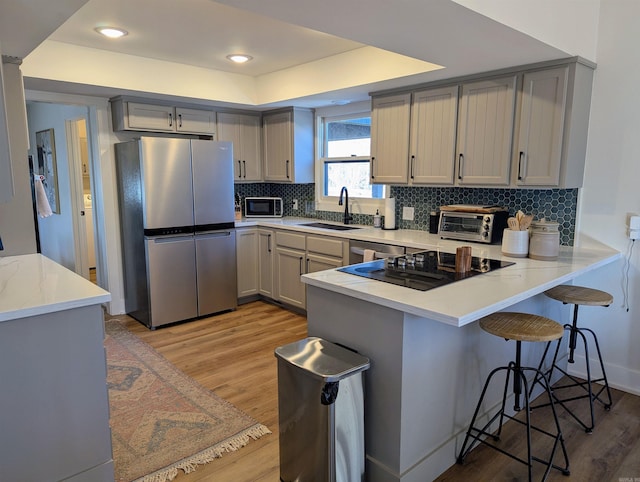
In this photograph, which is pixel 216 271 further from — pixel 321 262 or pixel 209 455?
pixel 209 455

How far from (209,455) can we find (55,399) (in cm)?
80

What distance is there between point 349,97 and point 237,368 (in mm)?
2517

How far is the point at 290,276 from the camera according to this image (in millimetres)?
4285

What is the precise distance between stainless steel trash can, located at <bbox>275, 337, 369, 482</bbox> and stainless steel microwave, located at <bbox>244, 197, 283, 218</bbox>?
3.12 meters

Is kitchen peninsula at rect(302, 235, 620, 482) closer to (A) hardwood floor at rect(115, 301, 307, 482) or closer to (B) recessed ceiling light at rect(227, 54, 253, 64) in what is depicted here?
(A) hardwood floor at rect(115, 301, 307, 482)

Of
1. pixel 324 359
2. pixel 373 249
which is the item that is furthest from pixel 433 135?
pixel 324 359

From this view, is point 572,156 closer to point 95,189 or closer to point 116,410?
point 116,410

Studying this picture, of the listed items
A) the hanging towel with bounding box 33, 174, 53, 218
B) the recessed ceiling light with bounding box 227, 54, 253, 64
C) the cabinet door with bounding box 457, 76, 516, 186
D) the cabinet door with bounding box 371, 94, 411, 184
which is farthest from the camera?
the recessed ceiling light with bounding box 227, 54, 253, 64

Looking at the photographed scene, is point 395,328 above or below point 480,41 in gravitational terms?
below

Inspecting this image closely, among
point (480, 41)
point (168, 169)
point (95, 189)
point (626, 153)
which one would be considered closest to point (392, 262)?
point (480, 41)

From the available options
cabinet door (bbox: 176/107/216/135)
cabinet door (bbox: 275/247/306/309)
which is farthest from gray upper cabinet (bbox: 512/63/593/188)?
cabinet door (bbox: 176/107/216/135)

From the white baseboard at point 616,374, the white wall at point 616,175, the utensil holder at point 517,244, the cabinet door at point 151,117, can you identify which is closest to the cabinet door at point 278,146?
the cabinet door at point 151,117

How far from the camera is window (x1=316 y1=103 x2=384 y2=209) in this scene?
427cm

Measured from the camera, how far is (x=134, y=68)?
12.0ft
